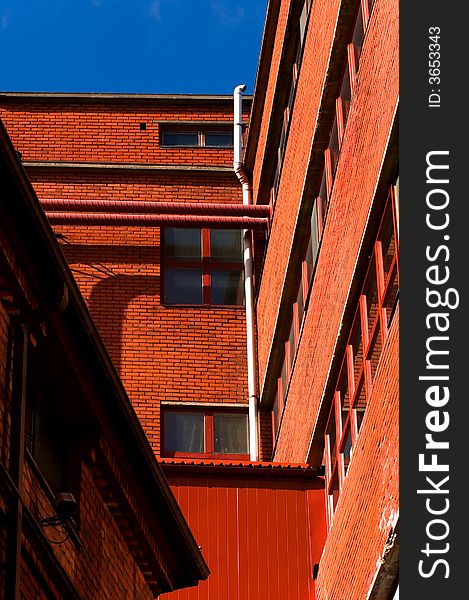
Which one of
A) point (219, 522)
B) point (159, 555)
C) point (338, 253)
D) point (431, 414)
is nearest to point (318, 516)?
point (219, 522)

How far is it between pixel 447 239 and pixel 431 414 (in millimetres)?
1330

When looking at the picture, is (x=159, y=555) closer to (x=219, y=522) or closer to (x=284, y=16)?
(x=219, y=522)

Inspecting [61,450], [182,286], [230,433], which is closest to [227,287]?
[182,286]

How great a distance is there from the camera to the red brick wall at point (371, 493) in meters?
13.3

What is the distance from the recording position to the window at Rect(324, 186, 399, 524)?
1414 cm

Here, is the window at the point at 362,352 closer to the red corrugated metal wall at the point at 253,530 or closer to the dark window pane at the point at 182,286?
the red corrugated metal wall at the point at 253,530

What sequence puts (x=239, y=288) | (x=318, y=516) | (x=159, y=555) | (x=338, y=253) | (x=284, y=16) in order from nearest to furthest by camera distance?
(x=159, y=555) → (x=338, y=253) → (x=318, y=516) → (x=284, y=16) → (x=239, y=288)

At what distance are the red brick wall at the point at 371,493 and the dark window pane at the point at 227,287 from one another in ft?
32.9

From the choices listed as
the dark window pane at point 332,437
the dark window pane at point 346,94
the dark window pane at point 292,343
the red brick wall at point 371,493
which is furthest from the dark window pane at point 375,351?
the dark window pane at point 292,343

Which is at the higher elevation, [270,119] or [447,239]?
[270,119]

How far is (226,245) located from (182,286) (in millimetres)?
1240

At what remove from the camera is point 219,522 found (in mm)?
19312

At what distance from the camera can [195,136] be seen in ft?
93.2

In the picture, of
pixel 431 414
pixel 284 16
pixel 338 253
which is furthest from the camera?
pixel 284 16
